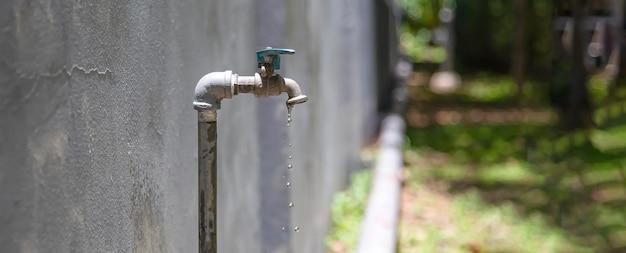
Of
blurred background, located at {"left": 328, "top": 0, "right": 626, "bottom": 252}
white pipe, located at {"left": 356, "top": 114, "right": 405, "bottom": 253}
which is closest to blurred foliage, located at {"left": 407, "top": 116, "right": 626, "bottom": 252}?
blurred background, located at {"left": 328, "top": 0, "right": 626, "bottom": 252}

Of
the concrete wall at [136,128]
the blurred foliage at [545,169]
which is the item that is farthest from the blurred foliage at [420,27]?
the concrete wall at [136,128]

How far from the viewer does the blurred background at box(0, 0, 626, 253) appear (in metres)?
2.12

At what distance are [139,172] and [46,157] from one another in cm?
75

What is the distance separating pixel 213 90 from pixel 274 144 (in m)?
1.51

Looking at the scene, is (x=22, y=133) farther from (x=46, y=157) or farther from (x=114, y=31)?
(x=114, y=31)

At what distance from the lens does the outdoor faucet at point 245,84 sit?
124 inches

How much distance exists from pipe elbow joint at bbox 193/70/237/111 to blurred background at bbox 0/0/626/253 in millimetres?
95

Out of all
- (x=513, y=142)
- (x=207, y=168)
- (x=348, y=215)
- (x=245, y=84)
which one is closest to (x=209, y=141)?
(x=207, y=168)

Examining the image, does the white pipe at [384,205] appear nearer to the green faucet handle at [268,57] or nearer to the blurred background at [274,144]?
the blurred background at [274,144]

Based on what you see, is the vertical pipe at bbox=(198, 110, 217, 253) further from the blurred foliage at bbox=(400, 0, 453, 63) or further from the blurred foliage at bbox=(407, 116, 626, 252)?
the blurred foliage at bbox=(400, 0, 453, 63)

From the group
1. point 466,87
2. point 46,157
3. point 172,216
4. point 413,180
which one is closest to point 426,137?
point 413,180

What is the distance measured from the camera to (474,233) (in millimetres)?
8695

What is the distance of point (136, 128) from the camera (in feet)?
9.24

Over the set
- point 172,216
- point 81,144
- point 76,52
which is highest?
point 76,52
